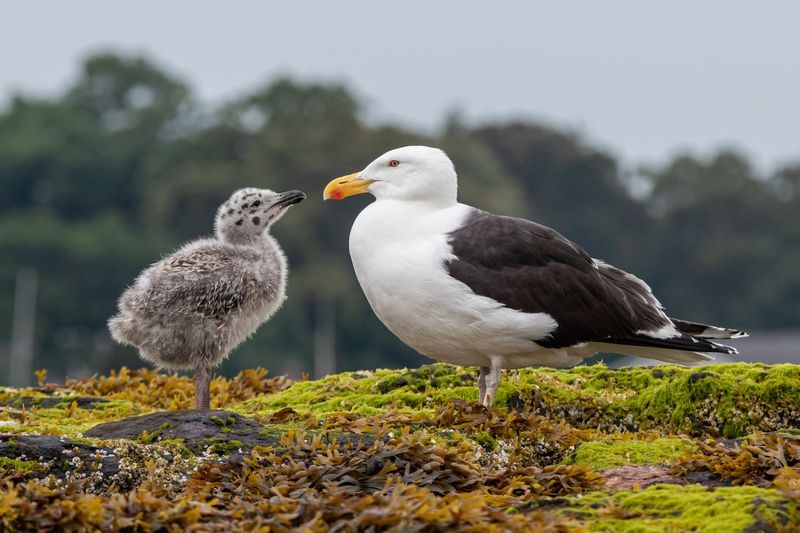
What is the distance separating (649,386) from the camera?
1164 cm

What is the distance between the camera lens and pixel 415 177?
460 inches

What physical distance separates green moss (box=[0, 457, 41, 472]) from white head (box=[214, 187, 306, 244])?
4.17 metres

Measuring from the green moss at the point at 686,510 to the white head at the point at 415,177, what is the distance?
4091 mm

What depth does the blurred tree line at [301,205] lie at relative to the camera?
256ft

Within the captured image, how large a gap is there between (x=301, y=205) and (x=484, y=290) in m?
68.9

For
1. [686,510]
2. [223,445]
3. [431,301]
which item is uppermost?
[431,301]

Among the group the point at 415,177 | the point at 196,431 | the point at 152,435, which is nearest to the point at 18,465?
the point at 152,435

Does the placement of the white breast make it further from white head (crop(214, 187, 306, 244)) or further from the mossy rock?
the mossy rock

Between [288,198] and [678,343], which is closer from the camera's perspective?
[678,343]

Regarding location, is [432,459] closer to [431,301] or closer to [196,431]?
[196,431]

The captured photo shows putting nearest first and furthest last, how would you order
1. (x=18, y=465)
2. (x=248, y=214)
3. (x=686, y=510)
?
(x=686, y=510) < (x=18, y=465) < (x=248, y=214)

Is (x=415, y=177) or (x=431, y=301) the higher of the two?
(x=415, y=177)

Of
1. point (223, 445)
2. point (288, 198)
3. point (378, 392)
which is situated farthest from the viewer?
point (288, 198)

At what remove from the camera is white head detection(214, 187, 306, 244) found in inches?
496
